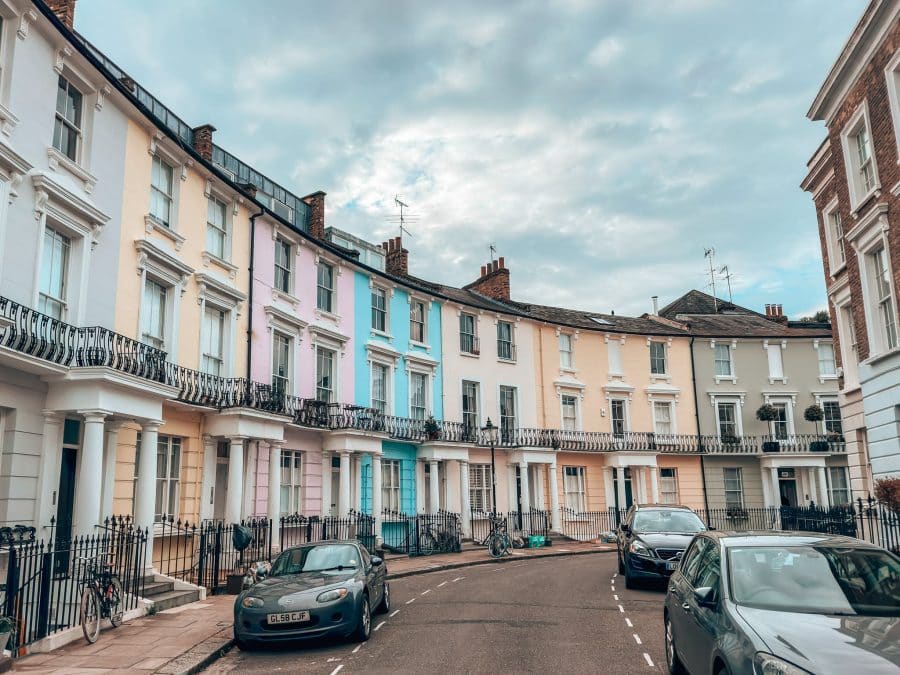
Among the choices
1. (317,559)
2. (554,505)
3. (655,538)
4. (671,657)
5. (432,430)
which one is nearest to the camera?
(671,657)

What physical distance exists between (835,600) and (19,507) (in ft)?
39.4

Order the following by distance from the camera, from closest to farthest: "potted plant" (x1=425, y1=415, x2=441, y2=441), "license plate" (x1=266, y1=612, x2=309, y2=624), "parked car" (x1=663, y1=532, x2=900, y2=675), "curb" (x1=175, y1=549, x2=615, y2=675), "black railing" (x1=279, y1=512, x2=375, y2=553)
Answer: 1. "parked car" (x1=663, y1=532, x2=900, y2=675)
2. "curb" (x1=175, y1=549, x2=615, y2=675)
3. "license plate" (x1=266, y1=612, x2=309, y2=624)
4. "black railing" (x1=279, y1=512, x2=375, y2=553)
5. "potted plant" (x1=425, y1=415, x2=441, y2=441)

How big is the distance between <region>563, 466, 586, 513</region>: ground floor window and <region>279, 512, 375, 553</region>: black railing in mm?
12514

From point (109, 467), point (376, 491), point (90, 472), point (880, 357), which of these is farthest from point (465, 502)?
point (90, 472)

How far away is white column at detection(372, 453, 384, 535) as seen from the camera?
23844 mm

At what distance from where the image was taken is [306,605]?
957cm

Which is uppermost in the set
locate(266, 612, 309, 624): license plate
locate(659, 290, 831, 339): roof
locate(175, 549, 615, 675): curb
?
locate(659, 290, 831, 339): roof

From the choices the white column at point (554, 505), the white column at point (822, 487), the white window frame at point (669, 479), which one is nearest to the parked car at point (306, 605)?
the white column at point (554, 505)

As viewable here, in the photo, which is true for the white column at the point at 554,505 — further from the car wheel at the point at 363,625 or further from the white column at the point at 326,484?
the car wheel at the point at 363,625

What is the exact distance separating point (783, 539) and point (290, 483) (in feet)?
55.7

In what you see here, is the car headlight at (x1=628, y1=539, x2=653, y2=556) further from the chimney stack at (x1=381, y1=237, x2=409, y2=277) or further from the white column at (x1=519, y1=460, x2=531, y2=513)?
the chimney stack at (x1=381, y1=237, x2=409, y2=277)

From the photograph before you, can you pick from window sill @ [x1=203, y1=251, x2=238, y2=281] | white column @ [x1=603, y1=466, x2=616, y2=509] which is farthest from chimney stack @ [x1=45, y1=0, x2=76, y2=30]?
white column @ [x1=603, y1=466, x2=616, y2=509]

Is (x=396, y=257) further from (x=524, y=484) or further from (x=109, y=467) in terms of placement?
(x=109, y=467)

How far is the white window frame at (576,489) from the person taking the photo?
33.0 m
